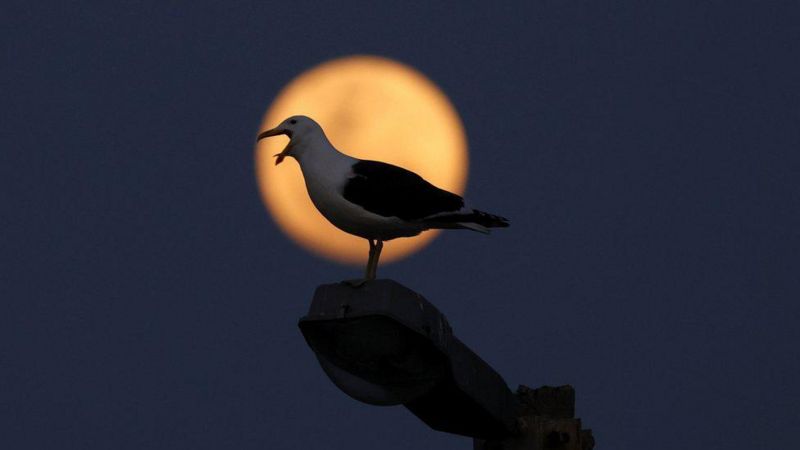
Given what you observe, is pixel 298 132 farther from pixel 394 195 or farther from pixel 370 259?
pixel 370 259

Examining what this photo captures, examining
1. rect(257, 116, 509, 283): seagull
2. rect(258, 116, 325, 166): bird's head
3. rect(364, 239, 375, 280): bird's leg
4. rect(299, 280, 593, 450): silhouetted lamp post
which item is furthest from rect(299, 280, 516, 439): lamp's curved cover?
rect(258, 116, 325, 166): bird's head

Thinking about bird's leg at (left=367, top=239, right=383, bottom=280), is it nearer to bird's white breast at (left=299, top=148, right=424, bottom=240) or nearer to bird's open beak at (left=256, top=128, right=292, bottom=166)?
bird's white breast at (left=299, top=148, right=424, bottom=240)

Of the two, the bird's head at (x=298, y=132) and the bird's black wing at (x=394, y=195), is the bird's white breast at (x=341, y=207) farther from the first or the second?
the bird's head at (x=298, y=132)

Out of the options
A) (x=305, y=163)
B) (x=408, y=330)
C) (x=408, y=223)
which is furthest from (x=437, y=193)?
(x=408, y=330)

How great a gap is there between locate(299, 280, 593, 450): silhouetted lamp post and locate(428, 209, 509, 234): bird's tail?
4.50ft

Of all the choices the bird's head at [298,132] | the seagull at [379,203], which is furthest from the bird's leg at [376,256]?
the bird's head at [298,132]

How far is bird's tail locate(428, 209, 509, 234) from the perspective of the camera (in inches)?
393

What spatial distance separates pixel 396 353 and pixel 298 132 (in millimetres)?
3327

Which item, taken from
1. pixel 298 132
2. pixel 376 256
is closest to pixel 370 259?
pixel 376 256

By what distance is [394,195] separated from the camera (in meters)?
9.92

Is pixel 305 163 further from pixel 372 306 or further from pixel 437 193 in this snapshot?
pixel 372 306

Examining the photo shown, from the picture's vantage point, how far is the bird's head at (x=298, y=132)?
10.6 meters

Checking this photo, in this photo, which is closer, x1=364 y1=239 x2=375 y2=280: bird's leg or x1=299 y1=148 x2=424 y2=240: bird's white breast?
x1=364 y1=239 x2=375 y2=280: bird's leg

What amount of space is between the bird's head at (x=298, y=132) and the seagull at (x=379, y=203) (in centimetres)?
30
